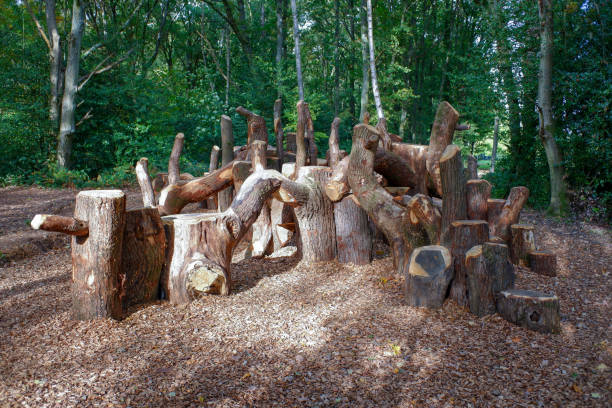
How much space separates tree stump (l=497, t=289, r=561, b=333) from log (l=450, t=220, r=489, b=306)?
319mm

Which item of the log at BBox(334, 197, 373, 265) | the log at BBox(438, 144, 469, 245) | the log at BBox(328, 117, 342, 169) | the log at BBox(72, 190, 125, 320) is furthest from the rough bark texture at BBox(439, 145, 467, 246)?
the log at BBox(72, 190, 125, 320)

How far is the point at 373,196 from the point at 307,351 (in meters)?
1.90

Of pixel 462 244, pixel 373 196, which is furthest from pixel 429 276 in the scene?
pixel 373 196

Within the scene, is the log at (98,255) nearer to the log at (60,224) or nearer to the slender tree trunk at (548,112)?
the log at (60,224)

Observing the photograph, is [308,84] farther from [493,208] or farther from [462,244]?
[462,244]

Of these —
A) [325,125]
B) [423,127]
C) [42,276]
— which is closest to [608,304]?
[42,276]

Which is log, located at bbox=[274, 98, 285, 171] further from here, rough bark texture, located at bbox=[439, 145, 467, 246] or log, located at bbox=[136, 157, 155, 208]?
rough bark texture, located at bbox=[439, 145, 467, 246]

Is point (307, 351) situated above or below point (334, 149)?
below

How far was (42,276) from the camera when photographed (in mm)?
5094

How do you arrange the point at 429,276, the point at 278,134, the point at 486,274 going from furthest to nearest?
the point at 278,134, the point at 429,276, the point at 486,274

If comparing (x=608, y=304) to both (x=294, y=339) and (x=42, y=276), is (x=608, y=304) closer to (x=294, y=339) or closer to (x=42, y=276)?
(x=294, y=339)

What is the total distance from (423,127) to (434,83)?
2820 millimetres

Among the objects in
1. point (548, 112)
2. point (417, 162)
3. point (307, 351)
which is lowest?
point (307, 351)

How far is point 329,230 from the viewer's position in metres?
4.82
